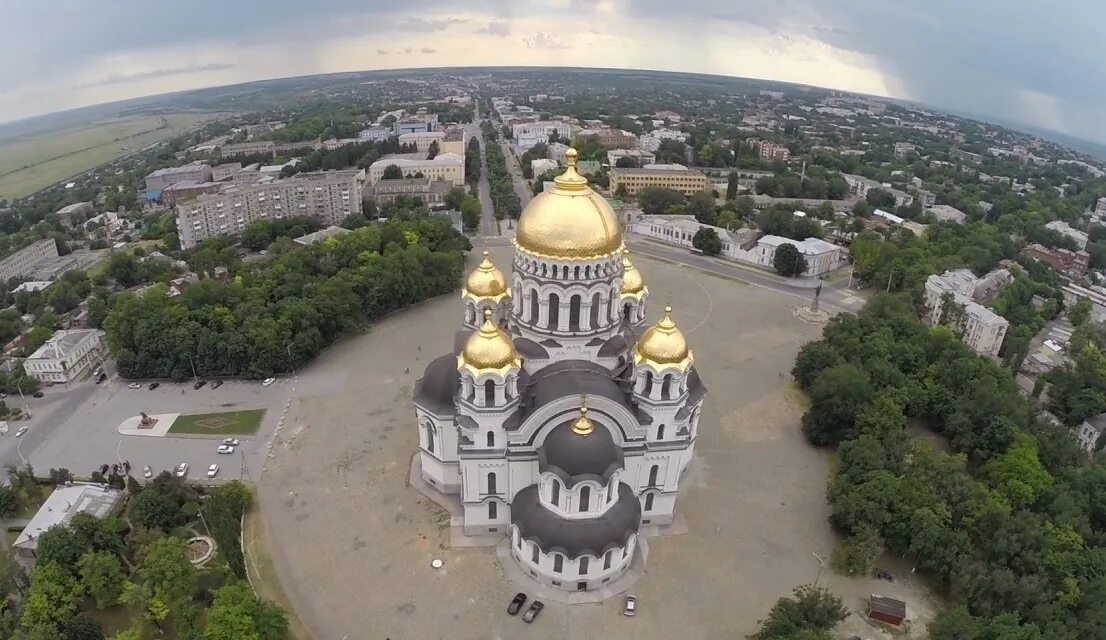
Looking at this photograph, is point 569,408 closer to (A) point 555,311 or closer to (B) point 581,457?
(B) point 581,457

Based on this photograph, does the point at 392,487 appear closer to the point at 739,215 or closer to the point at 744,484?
the point at 744,484

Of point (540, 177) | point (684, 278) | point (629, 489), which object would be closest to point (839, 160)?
point (540, 177)

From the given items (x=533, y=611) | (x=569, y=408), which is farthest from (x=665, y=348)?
(x=533, y=611)

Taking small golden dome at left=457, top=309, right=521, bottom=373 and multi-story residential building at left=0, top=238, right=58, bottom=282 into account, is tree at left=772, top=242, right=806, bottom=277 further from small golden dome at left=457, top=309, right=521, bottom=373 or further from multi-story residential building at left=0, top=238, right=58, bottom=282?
multi-story residential building at left=0, top=238, right=58, bottom=282

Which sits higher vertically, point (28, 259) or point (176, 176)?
point (176, 176)

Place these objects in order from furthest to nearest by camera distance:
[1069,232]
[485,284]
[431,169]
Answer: [431,169], [1069,232], [485,284]

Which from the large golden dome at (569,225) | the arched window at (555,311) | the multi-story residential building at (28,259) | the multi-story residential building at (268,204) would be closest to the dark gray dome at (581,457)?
the arched window at (555,311)

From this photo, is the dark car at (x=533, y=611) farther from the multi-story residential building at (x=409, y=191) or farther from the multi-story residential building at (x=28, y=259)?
the multi-story residential building at (x=28, y=259)
